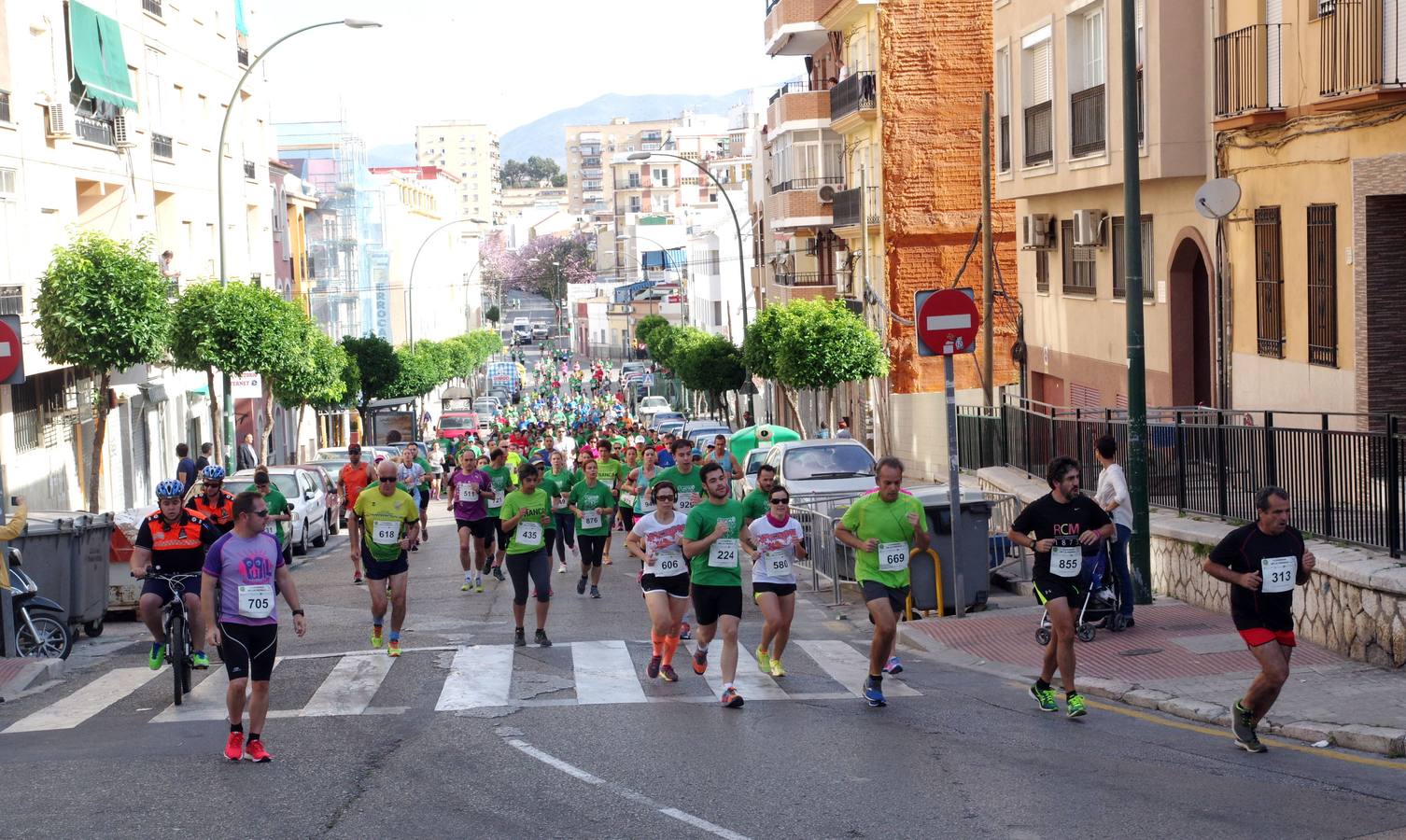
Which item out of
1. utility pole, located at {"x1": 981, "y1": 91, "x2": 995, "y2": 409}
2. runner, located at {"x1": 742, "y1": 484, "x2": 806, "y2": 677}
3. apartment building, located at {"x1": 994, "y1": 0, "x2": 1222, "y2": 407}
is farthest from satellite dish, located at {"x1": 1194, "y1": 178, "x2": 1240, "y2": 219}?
utility pole, located at {"x1": 981, "y1": 91, "x2": 995, "y2": 409}

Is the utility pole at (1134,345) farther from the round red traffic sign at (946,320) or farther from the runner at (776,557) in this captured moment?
the runner at (776,557)

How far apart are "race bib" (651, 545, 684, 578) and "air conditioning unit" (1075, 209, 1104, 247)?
47.9 ft

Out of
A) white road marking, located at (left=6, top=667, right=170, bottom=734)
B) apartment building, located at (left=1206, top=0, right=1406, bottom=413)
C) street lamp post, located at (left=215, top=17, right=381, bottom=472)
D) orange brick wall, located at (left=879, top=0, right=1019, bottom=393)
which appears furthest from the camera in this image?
orange brick wall, located at (left=879, top=0, right=1019, bottom=393)

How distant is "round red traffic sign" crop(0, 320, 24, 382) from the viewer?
47.2 feet

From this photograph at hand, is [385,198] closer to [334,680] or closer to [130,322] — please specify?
[130,322]

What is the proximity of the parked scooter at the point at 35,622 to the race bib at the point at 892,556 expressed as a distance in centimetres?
816

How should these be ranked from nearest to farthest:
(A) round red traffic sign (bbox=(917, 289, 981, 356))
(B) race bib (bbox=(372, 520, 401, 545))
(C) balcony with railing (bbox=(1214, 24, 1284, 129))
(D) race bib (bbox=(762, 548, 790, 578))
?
(D) race bib (bbox=(762, 548, 790, 578)), (B) race bib (bbox=(372, 520, 401, 545)), (A) round red traffic sign (bbox=(917, 289, 981, 356)), (C) balcony with railing (bbox=(1214, 24, 1284, 129))

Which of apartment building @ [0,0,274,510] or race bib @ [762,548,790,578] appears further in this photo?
apartment building @ [0,0,274,510]

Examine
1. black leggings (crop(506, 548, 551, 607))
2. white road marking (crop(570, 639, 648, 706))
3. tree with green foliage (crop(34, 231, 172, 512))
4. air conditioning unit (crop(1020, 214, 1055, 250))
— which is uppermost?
air conditioning unit (crop(1020, 214, 1055, 250))

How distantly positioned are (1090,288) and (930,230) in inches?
601

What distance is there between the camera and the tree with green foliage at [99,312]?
85.2 ft

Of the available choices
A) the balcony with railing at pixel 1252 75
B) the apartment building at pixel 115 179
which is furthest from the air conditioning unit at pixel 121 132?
the balcony with railing at pixel 1252 75

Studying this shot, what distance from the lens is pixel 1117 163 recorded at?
924 inches

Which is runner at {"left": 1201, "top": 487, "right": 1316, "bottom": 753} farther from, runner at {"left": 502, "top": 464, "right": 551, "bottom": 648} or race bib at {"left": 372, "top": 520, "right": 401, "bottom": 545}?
race bib at {"left": 372, "top": 520, "right": 401, "bottom": 545}
